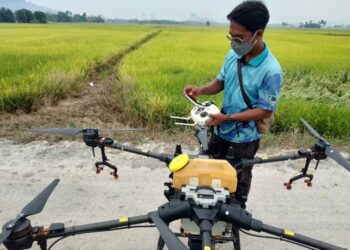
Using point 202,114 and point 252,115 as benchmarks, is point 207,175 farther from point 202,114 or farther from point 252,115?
point 252,115

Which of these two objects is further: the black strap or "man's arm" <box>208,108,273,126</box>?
the black strap

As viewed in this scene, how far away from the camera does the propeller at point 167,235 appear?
0.93m

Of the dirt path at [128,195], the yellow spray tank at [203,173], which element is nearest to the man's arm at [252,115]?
the yellow spray tank at [203,173]

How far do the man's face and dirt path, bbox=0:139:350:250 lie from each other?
173 cm

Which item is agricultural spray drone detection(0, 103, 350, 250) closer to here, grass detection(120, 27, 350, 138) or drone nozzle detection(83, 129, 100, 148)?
drone nozzle detection(83, 129, 100, 148)

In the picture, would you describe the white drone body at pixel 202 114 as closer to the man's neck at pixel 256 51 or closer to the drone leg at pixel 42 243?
the man's neck at pixel 256 51

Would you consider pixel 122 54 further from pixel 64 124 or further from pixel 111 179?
pixel 111 179

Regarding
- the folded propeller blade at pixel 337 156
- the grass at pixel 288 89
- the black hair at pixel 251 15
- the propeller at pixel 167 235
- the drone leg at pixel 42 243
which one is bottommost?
the grass at pixel 288 89

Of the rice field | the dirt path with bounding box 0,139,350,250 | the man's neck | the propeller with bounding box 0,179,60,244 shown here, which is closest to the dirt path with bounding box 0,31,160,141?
the rice field

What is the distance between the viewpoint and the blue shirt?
1.87 metres

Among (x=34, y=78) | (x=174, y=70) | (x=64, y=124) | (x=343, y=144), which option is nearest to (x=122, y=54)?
(x=174, y=70)

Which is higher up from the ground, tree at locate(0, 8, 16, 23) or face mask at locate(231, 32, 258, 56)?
face mask at locate(231, 32, 258, 56)

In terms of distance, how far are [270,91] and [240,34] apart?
1.30 feet

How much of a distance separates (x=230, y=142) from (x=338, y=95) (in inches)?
232
